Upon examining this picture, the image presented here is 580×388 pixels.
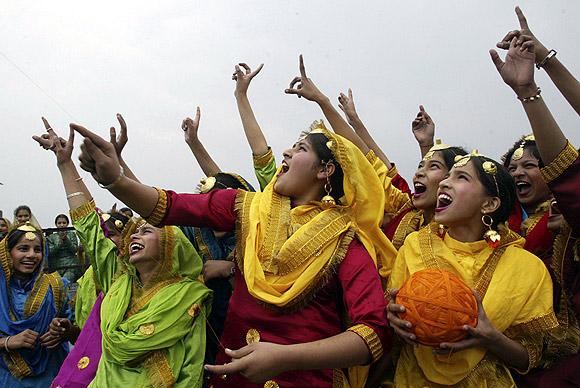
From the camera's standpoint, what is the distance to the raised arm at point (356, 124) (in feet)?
14.8

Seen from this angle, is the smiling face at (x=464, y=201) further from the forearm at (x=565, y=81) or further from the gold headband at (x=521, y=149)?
the gold headband at (x=521, y=149)

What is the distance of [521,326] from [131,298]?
2.33 m

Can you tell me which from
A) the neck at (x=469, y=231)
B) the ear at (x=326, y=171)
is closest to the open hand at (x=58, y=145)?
the ear at (x=326, y=171)

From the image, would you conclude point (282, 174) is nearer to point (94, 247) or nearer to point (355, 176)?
point (355, 176)

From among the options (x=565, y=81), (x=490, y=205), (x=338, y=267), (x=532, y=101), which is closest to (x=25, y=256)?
(x=338, y=267)

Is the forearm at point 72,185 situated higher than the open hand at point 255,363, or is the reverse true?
the forearm at point 72,185

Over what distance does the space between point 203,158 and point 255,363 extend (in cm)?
289

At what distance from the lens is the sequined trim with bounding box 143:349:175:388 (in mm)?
3079

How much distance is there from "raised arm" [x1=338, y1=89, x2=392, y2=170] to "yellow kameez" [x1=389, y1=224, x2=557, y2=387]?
178 cm

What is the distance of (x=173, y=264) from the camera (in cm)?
353

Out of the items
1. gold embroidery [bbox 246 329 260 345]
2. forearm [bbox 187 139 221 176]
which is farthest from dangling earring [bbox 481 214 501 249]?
forearm [bbox 187 139 221 176]

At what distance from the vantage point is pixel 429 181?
3.31m

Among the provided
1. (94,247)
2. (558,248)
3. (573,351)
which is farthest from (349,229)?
(94,247)

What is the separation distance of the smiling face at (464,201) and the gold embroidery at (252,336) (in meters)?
1.08
